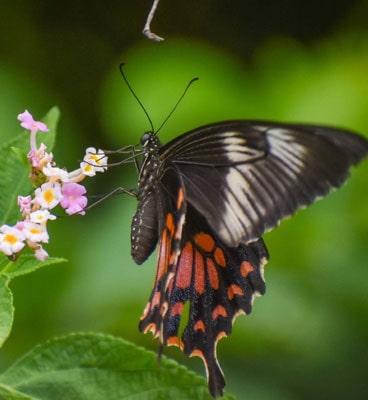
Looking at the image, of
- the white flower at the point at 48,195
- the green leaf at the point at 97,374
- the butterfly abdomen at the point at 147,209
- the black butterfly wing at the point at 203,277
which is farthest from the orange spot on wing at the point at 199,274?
the white flower at the point at 48,195

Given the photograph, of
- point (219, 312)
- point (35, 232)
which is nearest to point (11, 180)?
point (35, 232)

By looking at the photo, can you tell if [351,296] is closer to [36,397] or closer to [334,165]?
[334,165]

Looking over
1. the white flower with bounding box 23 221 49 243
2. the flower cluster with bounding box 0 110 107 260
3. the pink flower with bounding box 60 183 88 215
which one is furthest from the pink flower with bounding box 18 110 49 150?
the white flower with bounding box 23 221 49 243

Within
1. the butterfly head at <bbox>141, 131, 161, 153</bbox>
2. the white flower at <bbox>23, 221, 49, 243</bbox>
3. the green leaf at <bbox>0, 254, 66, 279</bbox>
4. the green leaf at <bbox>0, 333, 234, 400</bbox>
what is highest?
the butterfly head at <bbox>141, 131, 161, 153</bbox>

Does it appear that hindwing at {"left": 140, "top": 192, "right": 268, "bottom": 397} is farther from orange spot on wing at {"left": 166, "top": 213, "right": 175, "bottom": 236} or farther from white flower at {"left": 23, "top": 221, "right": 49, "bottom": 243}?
white flower at {"left": 23, "top": 221, "right": 49, "bottom": 243}

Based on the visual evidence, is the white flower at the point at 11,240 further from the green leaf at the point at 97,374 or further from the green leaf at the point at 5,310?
the green leaf at the point at 97,374

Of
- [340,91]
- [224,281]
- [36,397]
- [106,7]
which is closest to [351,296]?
[340,91]
